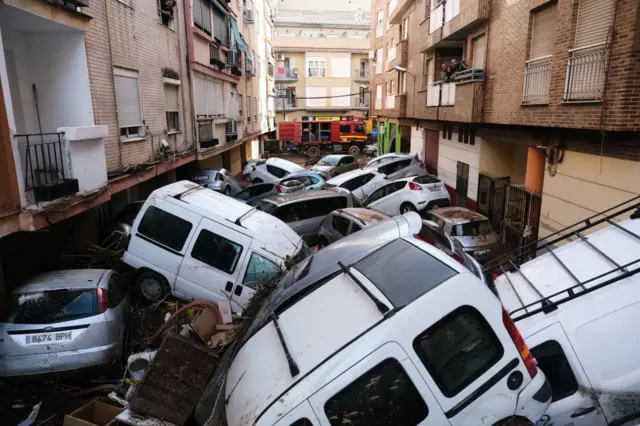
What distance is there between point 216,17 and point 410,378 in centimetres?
1664

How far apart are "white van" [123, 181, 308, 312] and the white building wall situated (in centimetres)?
932

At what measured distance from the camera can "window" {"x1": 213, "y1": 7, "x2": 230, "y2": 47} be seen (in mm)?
16312

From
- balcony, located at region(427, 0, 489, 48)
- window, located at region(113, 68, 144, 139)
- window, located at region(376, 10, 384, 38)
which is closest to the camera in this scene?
window, located at region(113, 68, 144, 139)

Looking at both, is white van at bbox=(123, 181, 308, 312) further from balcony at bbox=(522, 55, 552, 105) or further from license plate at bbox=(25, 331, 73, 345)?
balcony at bbox=(522, 55, 552, 105)

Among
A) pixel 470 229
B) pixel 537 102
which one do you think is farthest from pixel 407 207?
pixel 537 102

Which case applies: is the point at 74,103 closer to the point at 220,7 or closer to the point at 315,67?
the point at 220,7

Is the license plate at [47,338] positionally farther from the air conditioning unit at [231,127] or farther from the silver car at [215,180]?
the air conditioning unit at [231,127]

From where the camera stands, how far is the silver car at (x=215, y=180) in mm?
15289

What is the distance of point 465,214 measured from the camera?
10.3 metres

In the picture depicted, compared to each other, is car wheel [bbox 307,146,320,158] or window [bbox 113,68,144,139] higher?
window [bbox 113,68,144,139]

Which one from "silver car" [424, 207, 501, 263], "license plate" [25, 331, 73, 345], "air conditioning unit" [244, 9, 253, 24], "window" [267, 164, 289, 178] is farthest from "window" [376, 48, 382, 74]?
"license plate" [25, 331, 73, 345]

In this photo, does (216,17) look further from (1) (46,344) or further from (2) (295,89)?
(2) (295,89)

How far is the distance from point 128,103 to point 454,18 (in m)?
10.6

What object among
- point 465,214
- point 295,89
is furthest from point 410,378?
point 295,89
